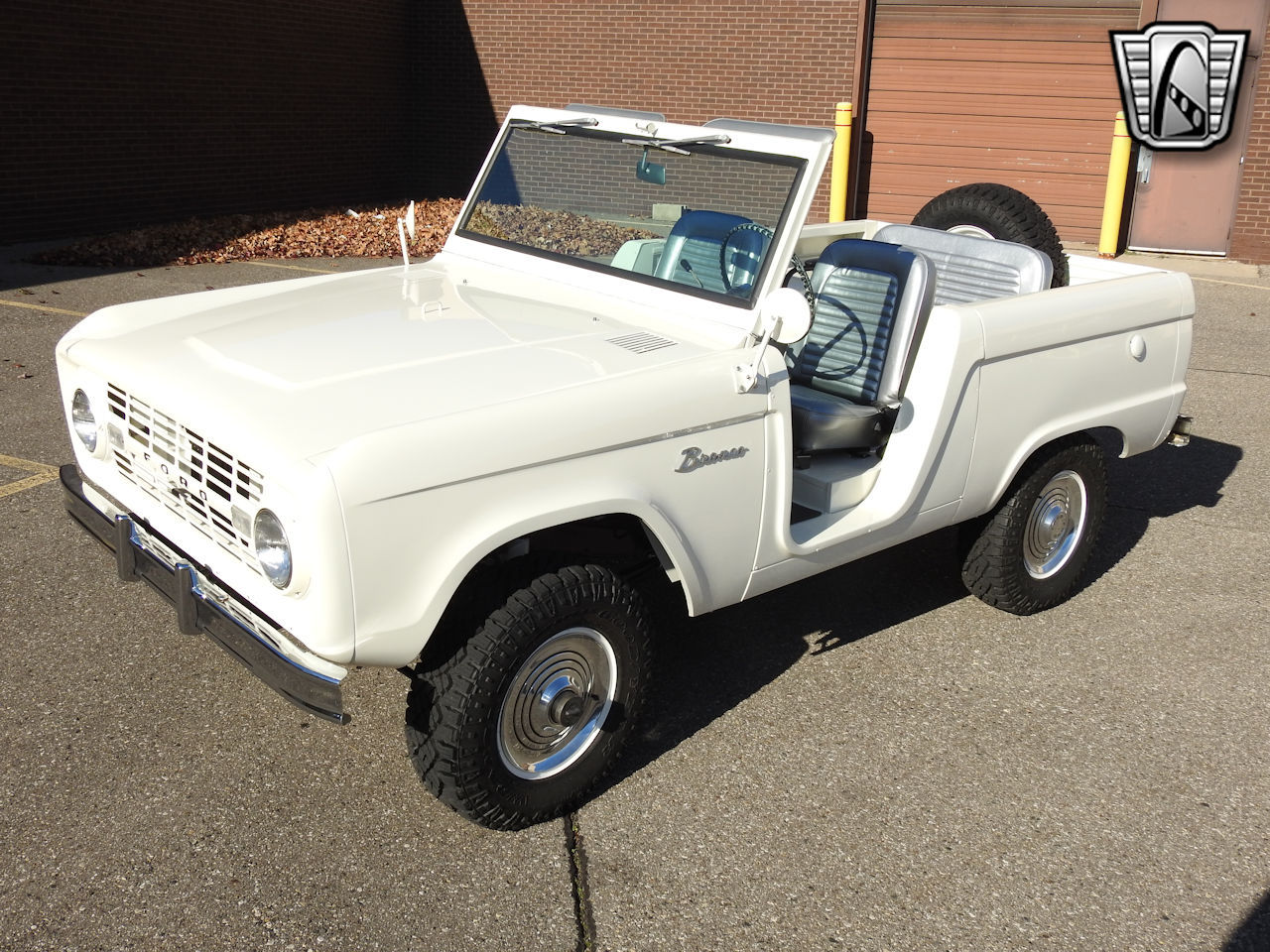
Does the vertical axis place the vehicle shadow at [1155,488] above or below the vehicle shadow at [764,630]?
below

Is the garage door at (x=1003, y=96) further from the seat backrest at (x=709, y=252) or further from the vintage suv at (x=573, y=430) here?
the seat backrest at (x=709, y=252)

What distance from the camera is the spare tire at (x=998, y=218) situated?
17.1ft

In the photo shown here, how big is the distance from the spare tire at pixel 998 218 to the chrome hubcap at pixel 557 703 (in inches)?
111

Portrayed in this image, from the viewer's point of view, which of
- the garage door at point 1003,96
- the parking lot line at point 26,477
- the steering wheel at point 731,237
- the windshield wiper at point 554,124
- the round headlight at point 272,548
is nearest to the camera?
Answer: the round headlight at point 272,548

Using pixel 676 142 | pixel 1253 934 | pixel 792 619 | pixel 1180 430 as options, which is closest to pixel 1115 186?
pixel 1180 430

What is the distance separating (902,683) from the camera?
4.25m

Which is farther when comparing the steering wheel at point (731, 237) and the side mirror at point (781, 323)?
the steering wheel at point (731, 237)

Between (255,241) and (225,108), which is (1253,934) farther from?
(225,108)

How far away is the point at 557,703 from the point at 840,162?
1158 centimetres

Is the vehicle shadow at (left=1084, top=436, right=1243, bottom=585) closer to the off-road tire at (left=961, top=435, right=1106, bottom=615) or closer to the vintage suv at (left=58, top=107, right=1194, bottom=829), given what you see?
the off-road tire at (left=961, top=435, right=1106, bottom=615)

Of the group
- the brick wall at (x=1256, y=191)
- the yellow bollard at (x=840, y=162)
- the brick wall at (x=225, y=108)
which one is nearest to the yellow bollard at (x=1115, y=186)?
the brick wall at (x=1256, y=191)

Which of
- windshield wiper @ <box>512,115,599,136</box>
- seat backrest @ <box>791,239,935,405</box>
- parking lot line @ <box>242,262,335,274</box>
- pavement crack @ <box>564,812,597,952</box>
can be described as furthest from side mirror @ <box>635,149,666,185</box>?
parking lot line @ <box>242,262,335,274</box>

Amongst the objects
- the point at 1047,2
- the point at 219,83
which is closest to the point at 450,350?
the point at 219,83

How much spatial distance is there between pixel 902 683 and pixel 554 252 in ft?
6.47
